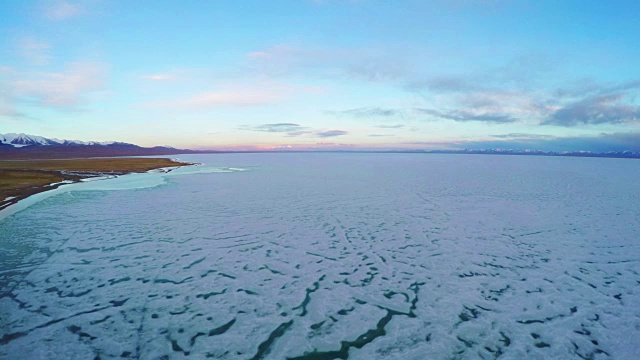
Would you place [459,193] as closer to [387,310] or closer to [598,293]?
[598,293]

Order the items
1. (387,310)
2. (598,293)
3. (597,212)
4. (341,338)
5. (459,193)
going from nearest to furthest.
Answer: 1. (341,338)
2. (387,310)
3. (598,293)
4. (597,212)
5. (459,193)

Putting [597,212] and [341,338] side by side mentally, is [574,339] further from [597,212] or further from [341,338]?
[597,212]

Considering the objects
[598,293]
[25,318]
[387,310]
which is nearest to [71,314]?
[25,318]

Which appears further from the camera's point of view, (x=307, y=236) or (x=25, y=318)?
(x=307, y=236)

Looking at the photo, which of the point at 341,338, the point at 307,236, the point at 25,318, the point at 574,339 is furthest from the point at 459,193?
the point at 25,318

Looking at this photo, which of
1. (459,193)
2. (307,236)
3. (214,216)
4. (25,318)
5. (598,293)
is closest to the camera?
(25,318)

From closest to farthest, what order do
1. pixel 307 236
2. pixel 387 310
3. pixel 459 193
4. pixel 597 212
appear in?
1. pixel 387 310
2. pixel 307 236
3. pixel 597 212
4. pixel 459 193
